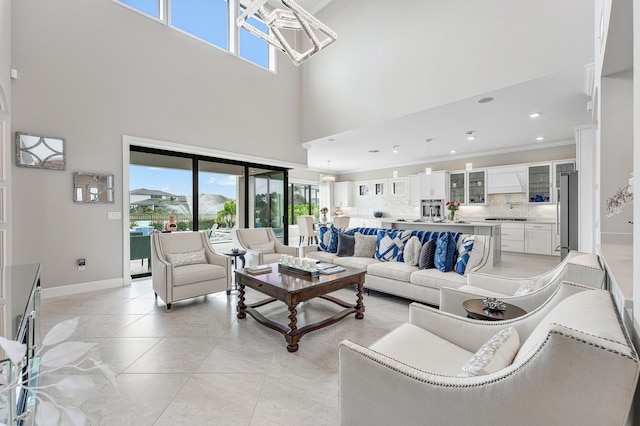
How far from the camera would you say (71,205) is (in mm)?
4023

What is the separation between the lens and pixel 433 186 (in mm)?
8516

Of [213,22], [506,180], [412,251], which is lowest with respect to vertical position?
[412,251]

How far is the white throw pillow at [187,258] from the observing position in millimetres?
3744

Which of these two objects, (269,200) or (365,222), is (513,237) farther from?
(269,200)

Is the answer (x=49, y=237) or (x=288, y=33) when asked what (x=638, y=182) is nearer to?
(x=49, y=237)

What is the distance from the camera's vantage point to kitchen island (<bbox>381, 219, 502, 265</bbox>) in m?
5.76

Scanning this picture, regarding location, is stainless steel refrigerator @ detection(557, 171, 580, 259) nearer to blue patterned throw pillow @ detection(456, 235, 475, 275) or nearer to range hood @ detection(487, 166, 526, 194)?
blue patterned throw pillow @ detection(456, 235, 475, 275)

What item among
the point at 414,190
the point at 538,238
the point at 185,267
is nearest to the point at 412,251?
the point at 185,267

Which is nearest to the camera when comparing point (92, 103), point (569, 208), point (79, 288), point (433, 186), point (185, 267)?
point (185, 267)

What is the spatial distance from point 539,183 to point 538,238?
135 cm

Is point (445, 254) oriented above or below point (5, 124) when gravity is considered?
below

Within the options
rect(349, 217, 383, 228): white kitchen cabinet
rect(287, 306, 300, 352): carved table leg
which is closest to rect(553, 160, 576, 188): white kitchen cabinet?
rect(349, 217, 383, 228): white kitchen cabinet

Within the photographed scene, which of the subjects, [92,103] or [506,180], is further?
[506,180]

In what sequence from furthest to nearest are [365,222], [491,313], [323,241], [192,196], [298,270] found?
[365,222]
[192,196]
[323,241]
[298,270]
[491,313]
